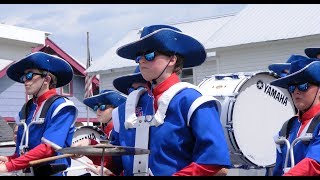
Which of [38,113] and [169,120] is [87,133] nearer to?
[38,113]

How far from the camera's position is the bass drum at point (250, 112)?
8664mm

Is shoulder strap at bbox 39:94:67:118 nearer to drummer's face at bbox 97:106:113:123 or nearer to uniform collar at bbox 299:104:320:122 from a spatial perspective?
uniform collar at bbox 299:104:320:122

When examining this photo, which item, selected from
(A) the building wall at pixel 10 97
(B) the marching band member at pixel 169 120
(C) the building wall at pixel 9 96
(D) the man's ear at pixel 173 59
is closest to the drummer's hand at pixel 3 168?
(B) the marching band member at pixel 169 120

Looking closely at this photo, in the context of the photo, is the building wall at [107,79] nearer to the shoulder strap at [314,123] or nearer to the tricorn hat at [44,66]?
the tricorn hat at [44,66]

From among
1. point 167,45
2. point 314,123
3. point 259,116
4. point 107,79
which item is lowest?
point 259,116

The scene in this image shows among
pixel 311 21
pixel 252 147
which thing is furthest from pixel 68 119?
pixel 311 21

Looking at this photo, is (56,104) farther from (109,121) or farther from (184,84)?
(109,121)

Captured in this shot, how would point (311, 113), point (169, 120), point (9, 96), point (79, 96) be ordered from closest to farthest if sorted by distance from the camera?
point (169, 120) < point (311, 113) < point (9, 96) < point (79, 96)

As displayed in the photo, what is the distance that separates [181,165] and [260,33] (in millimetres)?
16137

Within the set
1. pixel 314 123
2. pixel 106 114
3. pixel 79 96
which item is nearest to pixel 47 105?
pixel 314 123

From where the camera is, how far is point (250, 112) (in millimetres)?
9000

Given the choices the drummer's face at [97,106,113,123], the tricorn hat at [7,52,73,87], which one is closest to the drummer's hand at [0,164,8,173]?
the tricorn hat at [7,52,73,87]

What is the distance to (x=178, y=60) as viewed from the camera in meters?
3.88

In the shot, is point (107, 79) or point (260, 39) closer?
point (260, 39)
